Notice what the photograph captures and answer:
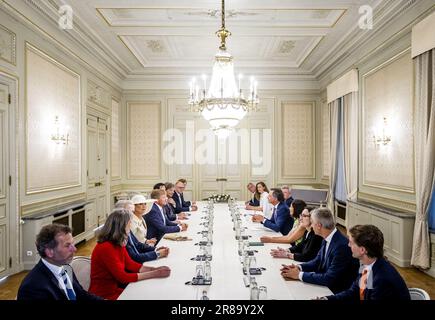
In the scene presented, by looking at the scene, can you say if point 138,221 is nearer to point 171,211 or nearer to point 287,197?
point 171,211

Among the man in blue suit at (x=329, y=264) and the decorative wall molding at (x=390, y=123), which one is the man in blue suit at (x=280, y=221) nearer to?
the man in blue suit at (x=329, y=264)

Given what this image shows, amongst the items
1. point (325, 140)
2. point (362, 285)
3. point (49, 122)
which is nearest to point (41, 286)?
point (362, 285)

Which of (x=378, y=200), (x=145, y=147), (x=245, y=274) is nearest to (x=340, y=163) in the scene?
(x=378, y=200)

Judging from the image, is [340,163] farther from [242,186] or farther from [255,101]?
[255,101]

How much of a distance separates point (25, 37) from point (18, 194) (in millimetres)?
2005

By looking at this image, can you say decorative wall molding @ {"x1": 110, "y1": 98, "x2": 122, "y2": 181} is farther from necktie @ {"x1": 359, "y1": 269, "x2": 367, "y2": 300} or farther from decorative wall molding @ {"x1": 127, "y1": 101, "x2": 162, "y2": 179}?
necktie @ {"x1": 359, "y1": 269, "x2": 367, "y2": 300}

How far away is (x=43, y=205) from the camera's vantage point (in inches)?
196

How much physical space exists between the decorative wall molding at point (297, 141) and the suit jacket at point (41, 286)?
300 inches

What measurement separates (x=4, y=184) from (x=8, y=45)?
1.65 m

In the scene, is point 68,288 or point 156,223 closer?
point 68,288

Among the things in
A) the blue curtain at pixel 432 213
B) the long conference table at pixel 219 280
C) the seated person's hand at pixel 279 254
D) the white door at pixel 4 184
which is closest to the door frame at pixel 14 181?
the white door at pixel 4 184

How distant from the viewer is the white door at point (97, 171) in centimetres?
675

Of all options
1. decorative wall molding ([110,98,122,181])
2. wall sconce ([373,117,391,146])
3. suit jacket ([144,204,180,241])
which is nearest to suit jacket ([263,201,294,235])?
suit jacket ([144,204,180,241])

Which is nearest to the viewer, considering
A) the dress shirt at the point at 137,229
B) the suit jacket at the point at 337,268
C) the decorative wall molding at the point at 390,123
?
the suit jacket at the point at 337,268
